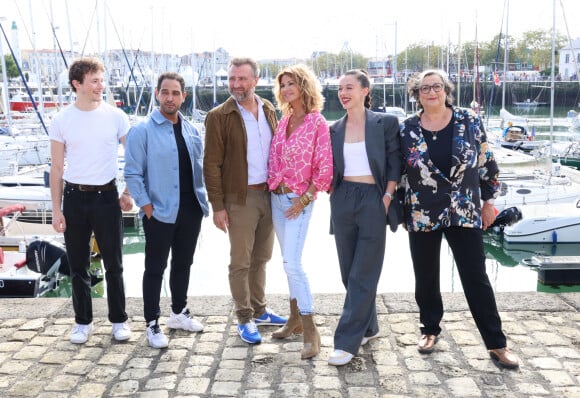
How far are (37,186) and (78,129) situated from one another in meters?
13.9

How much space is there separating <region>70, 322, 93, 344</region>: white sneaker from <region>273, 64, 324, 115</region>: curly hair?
1963mm

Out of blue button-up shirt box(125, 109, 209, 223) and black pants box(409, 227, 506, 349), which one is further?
blue button-up shirt box(125, 109, 209, 223)

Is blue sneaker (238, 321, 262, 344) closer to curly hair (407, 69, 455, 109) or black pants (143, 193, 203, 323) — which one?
black pants (143, 193, 203, 323)

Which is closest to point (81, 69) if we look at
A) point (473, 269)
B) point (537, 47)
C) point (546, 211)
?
point (473, 269)

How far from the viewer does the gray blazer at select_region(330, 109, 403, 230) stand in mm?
3518

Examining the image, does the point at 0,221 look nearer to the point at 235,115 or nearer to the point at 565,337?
the point at 235,115

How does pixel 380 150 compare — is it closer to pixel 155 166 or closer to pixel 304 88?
pixel 304 88

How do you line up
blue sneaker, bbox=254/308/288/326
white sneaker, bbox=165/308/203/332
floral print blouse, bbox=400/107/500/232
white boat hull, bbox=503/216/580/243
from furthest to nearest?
white boat hull, bbox=503/216/580/243 < blue sneaker, bbox=254/308/288/326 < white sneaker, bbox=165/308/203/332 < floral print blouse, bbox=400/107/500/232

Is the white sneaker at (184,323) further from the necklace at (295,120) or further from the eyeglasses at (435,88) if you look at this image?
the eyeglasses at (435,88)

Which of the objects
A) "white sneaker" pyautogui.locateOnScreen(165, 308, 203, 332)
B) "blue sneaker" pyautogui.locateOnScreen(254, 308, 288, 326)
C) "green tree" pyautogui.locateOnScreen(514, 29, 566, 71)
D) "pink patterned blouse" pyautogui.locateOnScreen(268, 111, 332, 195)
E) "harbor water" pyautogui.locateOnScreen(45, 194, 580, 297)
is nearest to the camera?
Result: "pink patterned blouse" pyautogui.locateOnScreen(268, 111, 332, 195)

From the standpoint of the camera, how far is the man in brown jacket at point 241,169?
3805 millimetres

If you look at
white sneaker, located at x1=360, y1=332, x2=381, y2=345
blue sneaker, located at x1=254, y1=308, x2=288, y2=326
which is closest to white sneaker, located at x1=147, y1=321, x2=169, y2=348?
blue sneaker, located at x1=254, y1=308, x2=288, y2=326

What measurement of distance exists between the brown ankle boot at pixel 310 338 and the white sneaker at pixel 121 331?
1177mm

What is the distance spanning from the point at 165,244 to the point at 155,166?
0.52 meters
